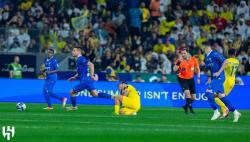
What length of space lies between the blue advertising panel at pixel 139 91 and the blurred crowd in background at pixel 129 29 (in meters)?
1.59

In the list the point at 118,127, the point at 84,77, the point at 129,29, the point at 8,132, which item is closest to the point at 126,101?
the point at 84,77

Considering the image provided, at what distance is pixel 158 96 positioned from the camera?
33.7 meters

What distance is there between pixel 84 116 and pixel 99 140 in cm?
770

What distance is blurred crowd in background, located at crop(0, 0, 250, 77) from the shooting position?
1439 inches

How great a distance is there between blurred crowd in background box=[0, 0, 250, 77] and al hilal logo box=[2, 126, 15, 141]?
15818 mm

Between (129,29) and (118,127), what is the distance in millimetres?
19015

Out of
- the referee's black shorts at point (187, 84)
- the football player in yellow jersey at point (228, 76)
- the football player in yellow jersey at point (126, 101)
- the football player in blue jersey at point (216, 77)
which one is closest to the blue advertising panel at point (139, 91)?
the referee's black shorts at point (187, 84)

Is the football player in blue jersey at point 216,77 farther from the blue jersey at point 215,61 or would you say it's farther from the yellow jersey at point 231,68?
the yellow jersey at point 231,68

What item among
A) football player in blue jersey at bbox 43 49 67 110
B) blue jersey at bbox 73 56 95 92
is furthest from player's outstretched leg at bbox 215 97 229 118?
football player in blue jersey at bbox 43 49 67 110

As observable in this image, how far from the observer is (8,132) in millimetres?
18266

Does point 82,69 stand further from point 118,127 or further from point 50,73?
point 118,127

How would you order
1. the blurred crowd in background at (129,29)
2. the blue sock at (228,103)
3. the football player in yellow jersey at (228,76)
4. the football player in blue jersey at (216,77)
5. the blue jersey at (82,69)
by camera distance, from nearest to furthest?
the blue sock at (228,103)
the football player in blue jersey at (216,77)
the football player in yellow jersey at (228,76)
the blue jersey at (82,69)
the blurred crowd in background at (129,29)

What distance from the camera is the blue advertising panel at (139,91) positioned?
33.3 meters

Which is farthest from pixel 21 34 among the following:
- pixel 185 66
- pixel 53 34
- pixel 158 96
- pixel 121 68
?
pixel 185 66
